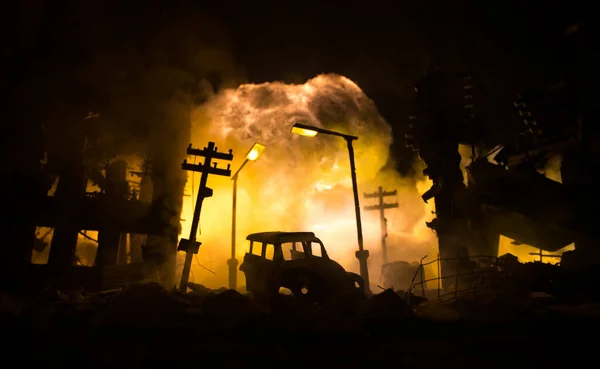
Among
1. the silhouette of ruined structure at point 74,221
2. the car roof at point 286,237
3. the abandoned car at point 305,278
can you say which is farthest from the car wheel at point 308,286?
the silhouette of ruined structure at point 74,221

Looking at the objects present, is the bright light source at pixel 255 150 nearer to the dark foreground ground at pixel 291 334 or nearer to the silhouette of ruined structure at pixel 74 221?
the silhouette of ruined structure at pixel 74 221

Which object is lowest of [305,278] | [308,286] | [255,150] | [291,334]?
[291,334]

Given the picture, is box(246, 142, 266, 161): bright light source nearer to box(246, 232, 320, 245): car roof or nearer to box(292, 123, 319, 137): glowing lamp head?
box(292, 123, 319, 137): glowing lamp head

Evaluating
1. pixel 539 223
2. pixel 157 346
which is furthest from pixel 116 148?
pixel 539 223

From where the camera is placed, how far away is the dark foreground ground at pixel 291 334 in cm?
459

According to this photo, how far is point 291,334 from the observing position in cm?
563

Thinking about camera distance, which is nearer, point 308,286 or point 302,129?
point 308,286

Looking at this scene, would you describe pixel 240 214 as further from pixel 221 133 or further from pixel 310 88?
pixel 310 88

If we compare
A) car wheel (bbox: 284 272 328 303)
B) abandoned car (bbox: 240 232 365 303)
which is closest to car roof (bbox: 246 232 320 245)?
abandoned car (bbox: 240 232 365 303)

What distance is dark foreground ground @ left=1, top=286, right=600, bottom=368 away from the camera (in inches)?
181

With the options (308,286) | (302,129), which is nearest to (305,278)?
(308,286)

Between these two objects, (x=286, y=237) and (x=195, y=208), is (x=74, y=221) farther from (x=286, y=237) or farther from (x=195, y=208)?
(x=286, y=237)

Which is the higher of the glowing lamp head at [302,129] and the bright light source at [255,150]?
the glowing lamp head at [302,129]

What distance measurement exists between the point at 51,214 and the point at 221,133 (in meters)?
18.4
